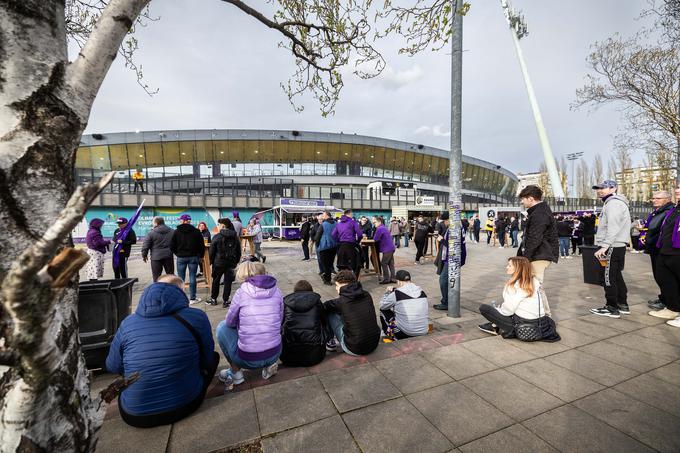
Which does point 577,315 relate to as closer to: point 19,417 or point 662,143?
point 19,417

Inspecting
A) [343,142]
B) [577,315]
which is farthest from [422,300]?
[343,142]

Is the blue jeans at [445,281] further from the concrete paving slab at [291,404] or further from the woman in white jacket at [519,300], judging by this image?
the concrete paving slab at [291,404]

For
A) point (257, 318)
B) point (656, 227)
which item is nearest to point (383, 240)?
point (656, 227)

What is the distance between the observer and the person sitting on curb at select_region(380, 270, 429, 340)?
3.95m

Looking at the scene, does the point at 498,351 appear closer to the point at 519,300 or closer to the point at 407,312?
the point at 519,300

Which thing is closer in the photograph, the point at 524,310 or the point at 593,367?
the point at 593,367

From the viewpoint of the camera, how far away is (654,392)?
255 centimetres

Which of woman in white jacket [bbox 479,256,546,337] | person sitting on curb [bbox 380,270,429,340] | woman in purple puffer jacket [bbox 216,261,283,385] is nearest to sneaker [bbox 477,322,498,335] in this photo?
woman in white jacket [bbox 479,256,546,337]

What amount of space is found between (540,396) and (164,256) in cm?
693

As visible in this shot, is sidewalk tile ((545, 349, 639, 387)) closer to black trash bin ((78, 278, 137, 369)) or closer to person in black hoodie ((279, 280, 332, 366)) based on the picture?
person in black hoodie ((279, 280, 332, 366))

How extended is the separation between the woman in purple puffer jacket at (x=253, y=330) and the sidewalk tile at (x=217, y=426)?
13.4 inches

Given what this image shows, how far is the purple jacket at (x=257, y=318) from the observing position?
2828 mm

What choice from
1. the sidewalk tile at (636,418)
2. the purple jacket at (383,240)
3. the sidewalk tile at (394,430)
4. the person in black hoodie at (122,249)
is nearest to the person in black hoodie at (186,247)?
the person in black hoodie at (122,249)

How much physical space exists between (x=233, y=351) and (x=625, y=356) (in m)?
4.41
